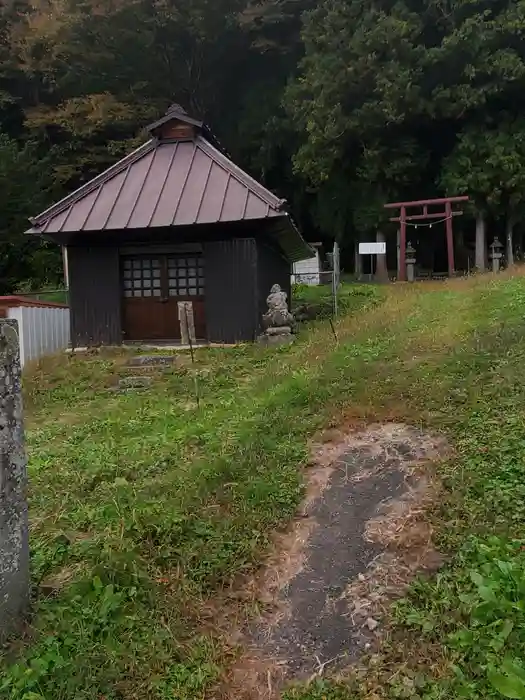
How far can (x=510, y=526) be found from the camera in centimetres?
327

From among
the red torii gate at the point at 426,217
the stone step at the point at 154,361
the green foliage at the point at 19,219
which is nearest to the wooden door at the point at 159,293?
the stone step at the point at 154,361

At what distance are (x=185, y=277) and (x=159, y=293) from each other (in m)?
0.59

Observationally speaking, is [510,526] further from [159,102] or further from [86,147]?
[159,102]

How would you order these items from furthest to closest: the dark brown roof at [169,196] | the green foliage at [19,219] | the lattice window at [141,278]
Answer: the green foliage at [19,219] < the lattice window at [141,278] < the dark brown roof at [169,196]

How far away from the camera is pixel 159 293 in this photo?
11219 millimetres

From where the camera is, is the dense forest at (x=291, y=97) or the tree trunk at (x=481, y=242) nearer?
the dense forest at (x=291, y=97)

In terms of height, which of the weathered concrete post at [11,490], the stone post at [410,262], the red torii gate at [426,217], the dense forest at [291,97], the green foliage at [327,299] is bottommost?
the weathered concrete post at [11,490]

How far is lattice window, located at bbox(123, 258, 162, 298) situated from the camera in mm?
11234

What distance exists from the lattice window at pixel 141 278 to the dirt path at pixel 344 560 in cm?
732

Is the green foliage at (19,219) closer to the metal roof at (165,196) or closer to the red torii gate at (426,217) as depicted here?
the metal roof at (165,196)

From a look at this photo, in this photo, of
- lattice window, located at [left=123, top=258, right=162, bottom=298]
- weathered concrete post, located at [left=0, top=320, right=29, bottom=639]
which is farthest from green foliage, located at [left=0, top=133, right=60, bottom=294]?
weathered concrete post, located at [left=0, top=320, right=29, bottom=639]

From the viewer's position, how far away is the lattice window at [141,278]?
1123 cm

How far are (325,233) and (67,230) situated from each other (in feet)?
52.9

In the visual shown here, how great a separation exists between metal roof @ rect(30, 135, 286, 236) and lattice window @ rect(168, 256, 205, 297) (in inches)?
42.0
